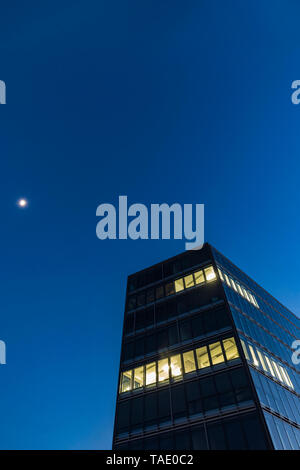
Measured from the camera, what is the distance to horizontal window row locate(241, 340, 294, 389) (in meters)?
24.2

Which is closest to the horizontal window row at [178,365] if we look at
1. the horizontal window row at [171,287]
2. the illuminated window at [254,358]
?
the illuminated window at [254,358]

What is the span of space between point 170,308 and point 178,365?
6.70m

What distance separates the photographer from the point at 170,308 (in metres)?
31.8

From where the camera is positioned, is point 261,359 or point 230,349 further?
point 261,359

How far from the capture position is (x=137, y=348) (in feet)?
98.8

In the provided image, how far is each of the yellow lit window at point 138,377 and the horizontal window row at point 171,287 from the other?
26.4 ft

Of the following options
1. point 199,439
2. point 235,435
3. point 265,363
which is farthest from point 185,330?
point 235,435

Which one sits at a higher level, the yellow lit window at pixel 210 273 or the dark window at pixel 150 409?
the yellow lit window at pixel 210 273

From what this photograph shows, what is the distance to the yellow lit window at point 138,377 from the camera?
87.9 ft

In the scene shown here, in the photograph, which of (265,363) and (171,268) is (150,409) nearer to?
(265,363)

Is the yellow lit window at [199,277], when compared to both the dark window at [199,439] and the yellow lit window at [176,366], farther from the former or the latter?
the dark window at [199,439]

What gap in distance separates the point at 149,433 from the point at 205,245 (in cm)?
2001
